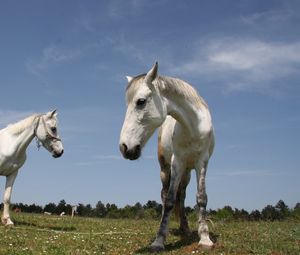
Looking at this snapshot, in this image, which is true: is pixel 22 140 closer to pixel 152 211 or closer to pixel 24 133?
pixel 24 133

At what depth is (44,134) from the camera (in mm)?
15234

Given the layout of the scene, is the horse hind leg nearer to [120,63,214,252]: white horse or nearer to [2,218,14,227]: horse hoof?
[120,63,214,252]: white horse

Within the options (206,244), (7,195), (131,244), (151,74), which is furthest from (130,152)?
(7,195)

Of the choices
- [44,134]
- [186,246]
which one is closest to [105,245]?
[186,246]

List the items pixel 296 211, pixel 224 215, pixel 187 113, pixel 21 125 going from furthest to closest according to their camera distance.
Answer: pixel 224 215 < pixel 296 211 < pixel 21 125 < pixel 187 113

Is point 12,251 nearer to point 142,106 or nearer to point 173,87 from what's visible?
point 142,106

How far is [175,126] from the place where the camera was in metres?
9.20

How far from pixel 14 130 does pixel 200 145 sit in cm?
847

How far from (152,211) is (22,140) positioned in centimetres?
1941

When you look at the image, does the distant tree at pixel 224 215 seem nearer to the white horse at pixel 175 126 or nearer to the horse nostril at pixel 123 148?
the white horse at pixel 175 126

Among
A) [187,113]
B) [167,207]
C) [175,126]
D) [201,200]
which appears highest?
[187,113]

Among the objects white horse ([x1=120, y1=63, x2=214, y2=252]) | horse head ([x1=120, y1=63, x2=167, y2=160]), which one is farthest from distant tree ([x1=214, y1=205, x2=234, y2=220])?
horse head ([x1=120, y1=63, x2=167, y2=160])

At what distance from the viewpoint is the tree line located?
19281mm

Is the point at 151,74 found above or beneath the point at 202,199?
above
